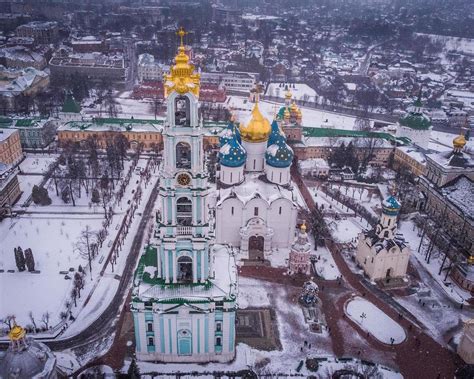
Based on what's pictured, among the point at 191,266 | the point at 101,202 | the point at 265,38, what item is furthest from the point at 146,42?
the point at 191,266

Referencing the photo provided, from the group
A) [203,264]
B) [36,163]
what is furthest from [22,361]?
[36,163]

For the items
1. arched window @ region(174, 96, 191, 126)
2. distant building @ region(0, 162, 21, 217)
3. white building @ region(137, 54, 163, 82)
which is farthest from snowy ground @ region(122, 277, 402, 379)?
white building @ region(137, 54, 163, 82)

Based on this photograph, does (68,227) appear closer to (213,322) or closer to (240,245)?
(240,245)

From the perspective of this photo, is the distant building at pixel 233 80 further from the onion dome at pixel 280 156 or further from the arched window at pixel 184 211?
the arched window at pixel 184 211

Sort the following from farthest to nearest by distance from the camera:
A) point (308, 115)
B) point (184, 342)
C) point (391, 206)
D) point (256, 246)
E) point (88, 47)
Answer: point (88, 47)
point (308, 115)
point (256, 246)
point (391, 206)
point (184, 342)

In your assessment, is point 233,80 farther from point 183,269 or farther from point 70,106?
point 183,269

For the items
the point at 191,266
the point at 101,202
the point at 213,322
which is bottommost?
the point at 101,202
